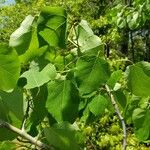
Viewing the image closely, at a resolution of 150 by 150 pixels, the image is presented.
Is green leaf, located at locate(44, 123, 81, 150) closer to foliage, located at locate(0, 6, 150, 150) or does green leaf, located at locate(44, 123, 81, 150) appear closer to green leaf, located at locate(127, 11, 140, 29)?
foliage, located at locate(0, 6, 150, 150)

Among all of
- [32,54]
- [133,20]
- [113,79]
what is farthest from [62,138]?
[133,20]

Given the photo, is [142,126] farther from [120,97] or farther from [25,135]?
[25,135]

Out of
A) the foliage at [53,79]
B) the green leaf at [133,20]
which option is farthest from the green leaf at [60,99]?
the green leaf at [133,20]

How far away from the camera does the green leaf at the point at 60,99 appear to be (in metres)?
0.98

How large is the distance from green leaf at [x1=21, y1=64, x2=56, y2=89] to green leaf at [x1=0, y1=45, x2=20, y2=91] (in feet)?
0.15

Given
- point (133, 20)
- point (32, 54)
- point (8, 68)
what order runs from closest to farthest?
point (8, 68)
point (32, 54)
point (133, 20)

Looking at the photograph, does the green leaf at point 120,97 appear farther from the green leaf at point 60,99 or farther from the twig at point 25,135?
the twig at point 25,135

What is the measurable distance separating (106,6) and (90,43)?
2126 cm

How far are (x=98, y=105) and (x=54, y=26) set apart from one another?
305 millimetres

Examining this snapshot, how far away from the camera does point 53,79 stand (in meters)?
0.96

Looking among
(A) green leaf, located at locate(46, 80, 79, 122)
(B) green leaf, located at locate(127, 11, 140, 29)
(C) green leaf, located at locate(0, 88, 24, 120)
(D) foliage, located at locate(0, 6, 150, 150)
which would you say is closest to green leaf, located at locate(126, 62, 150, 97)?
(D) foliage, located at locate(0, 6, 150, 150)

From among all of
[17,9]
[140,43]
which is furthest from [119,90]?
[140,43]

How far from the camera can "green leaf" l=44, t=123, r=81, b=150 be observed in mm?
916

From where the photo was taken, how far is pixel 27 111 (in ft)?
3.19
